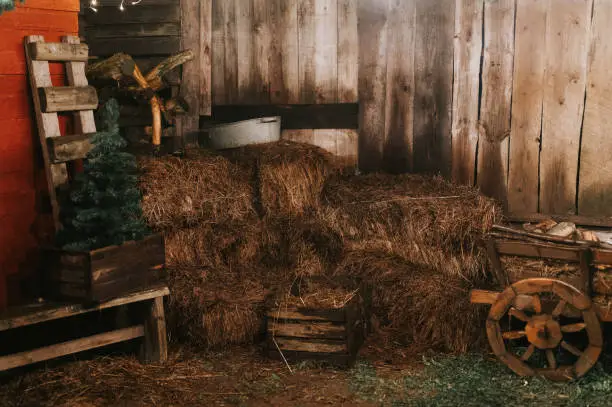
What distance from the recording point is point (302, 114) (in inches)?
289

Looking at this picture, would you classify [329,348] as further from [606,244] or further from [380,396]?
[606,244]

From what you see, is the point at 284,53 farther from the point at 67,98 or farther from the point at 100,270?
the point at 100,270

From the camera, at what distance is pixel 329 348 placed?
18.4 feet

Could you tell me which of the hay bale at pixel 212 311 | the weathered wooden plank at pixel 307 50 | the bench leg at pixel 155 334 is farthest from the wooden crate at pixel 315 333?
the weathered wooden plank at pixel 307 50

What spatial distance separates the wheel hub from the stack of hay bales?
26.1 inches

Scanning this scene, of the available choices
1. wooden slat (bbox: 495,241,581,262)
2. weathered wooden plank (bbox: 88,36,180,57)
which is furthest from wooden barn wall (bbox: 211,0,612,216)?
wooden slat (bbox: 495,241,581,262)

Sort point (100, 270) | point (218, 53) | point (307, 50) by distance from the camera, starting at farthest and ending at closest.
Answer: point (218, 53) < point (307, 50) < point (100, 270)

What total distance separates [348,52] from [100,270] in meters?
3.36

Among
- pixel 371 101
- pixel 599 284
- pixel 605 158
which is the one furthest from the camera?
pixel 371 101

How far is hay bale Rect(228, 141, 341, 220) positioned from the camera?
643 centimetres

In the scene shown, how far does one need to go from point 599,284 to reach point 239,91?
13.3ft

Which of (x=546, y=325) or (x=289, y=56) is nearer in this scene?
(x=546, y=325)

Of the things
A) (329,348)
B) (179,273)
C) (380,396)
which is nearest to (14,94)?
(179,273)

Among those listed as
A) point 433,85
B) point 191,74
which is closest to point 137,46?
point 191,74
